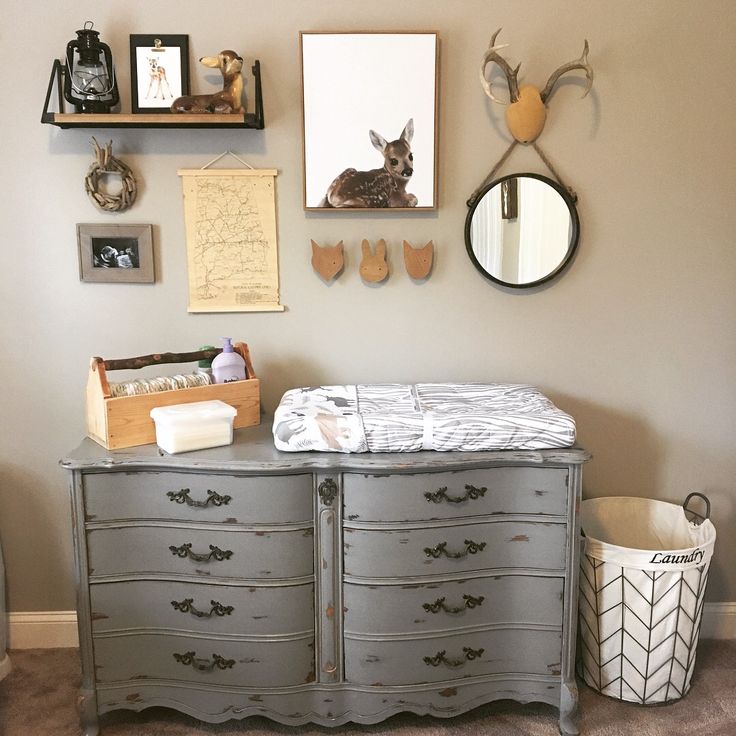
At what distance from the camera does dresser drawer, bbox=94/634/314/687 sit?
201cm

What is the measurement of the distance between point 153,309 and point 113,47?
0.81 meters

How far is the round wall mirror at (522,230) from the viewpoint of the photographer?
91.7 inches

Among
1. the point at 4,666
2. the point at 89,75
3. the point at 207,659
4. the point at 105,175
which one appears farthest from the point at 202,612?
the point at 89,75

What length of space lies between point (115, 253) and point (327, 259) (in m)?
0.68

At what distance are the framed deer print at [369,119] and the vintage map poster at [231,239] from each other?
17 cm

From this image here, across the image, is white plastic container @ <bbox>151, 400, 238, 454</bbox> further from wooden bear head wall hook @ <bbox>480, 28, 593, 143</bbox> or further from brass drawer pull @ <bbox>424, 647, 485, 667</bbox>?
wooden bear head wall hook @ <bbox>480, 28, 593, 143</bbox>

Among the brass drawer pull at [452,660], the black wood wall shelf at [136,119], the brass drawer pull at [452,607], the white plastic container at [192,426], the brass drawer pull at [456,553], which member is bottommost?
the brass drawer pull at [452,660]

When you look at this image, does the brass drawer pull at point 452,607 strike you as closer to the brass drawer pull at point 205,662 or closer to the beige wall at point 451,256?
the brass drawer pull at point 205,662

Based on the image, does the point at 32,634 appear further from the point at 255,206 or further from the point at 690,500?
the point at 690,500

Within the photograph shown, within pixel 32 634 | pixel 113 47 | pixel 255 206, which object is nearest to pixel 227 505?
pixel 255 206

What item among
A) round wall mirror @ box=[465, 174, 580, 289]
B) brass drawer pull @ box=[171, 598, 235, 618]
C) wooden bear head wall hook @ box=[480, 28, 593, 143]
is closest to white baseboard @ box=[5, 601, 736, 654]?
brass drawer pull @ box=[171, 598, 235, 618]

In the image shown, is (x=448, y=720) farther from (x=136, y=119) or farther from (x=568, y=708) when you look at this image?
(x=136, y=119)

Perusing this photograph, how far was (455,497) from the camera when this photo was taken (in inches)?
77.2

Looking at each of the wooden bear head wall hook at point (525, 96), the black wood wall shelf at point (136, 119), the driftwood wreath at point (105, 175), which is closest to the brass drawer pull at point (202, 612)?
the driftwood wreath at point (105, 175)
